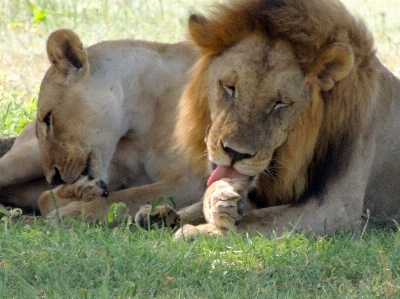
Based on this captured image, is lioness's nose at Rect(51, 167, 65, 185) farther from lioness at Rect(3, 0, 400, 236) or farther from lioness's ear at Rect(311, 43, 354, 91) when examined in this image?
lioness's ear at Rect(311, 43, 354, 91)

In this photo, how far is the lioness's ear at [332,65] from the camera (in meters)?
4.16

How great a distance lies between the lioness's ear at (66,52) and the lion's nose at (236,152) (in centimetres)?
137

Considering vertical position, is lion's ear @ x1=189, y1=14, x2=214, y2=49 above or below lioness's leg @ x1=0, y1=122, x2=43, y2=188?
above

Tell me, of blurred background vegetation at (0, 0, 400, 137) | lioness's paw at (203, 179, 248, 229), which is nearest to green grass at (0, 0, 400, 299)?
lioness's paw at (203, 179, 248, 229)

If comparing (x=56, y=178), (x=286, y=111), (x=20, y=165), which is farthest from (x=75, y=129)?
(x=286, y=111)

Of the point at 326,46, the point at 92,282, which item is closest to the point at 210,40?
the point at 326,46

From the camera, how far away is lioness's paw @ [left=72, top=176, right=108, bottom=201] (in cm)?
510

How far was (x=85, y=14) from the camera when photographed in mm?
9875

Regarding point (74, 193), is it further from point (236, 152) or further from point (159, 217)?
point (236, 152)

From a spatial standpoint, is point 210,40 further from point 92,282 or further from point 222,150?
point 92,282

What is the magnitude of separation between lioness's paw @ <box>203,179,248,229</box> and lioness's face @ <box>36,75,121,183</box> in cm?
105

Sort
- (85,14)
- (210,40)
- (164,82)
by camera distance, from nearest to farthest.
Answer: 1. (210,40)
2. (164,82)
3. (85,14)

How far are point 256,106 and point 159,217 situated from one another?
0.78 metres

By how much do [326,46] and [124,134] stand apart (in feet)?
5.21
